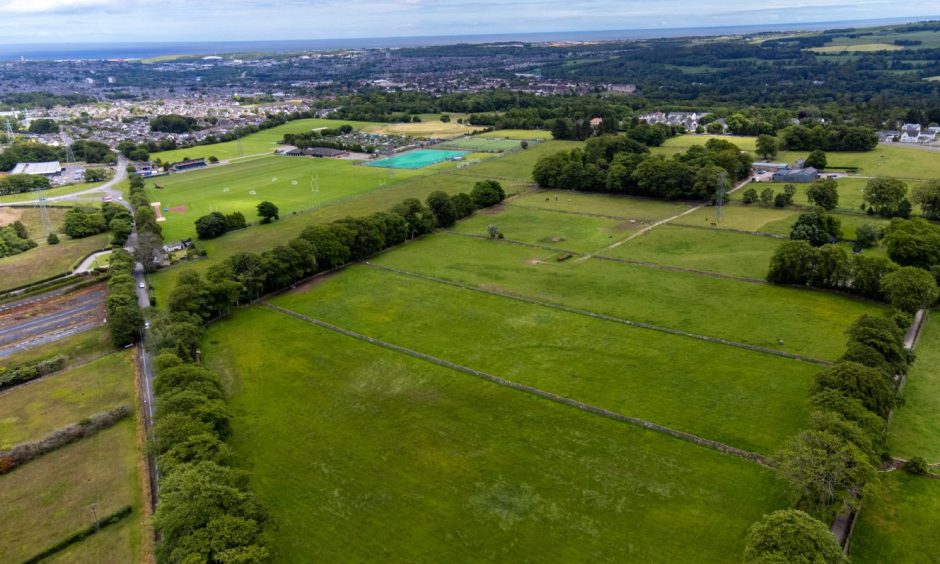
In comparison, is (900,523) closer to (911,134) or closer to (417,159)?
(417,159)

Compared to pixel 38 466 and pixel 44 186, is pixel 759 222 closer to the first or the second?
pixel 38 466

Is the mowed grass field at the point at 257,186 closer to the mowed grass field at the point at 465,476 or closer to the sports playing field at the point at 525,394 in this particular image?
the sports playing field at the point at 525,394

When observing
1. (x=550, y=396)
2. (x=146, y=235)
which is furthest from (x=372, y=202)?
(x=550, y=396)

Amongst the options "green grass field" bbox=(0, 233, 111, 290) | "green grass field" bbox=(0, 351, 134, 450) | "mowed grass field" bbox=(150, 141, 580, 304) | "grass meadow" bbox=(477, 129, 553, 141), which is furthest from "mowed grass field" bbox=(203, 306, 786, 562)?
"grass meadow" bbox=(477, 129, 553, 141)

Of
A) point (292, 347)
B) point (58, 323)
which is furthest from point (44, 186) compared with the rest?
point (292, 347)

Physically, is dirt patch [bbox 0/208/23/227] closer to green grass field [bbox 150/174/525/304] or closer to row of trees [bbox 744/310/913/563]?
green grass field [bbox 150/174/525/304]

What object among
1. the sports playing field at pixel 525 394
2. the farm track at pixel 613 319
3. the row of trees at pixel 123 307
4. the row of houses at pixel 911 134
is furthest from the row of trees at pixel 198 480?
the row of houses at pixel 911 134
